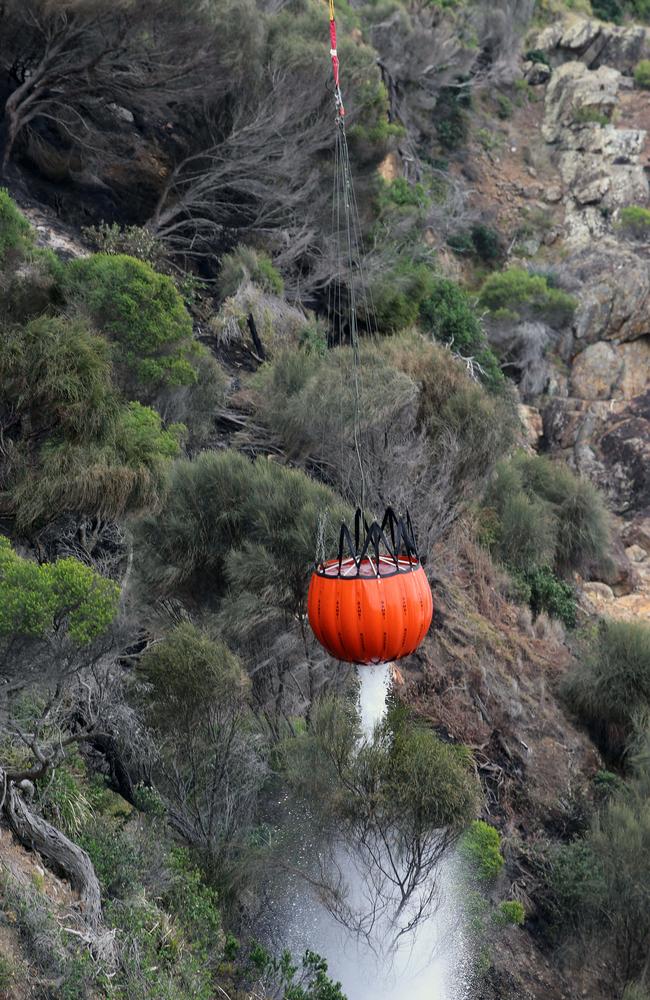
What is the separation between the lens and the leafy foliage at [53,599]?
514cm

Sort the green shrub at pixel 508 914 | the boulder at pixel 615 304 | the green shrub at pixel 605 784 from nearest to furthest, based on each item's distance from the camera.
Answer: the green shrub at pixel 508 914 → the green shrub at pixel 605 784 → the boulder at pixel 615 304

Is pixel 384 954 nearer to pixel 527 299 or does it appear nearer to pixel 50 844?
pixel 50 844

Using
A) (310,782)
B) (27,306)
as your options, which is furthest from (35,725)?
(27,306)

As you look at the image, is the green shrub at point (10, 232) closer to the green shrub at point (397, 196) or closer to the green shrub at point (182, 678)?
the green shrub at point (182, 678)

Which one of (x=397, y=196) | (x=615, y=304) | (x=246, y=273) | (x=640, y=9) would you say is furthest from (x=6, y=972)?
(x=640, y=9)

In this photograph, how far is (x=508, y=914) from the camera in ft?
27.4

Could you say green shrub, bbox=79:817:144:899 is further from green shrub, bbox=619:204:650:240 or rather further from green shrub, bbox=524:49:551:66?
green shrub, bbox=524:49:551:66

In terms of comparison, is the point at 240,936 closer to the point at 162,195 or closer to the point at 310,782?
the point at 310,782

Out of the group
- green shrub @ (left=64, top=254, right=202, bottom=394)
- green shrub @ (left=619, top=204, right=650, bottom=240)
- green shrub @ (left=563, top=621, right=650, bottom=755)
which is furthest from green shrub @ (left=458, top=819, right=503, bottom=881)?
green shrub @ (left=619, top=204, right=650, bottom=240)

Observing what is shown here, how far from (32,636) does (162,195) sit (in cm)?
1268

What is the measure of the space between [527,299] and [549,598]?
1102cm

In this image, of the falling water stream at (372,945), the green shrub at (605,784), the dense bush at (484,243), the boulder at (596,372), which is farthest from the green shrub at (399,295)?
the falling water stream at (372,945)

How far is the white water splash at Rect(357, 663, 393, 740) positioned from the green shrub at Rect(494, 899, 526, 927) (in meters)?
2.72

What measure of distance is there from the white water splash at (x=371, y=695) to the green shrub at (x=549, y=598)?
818cm
